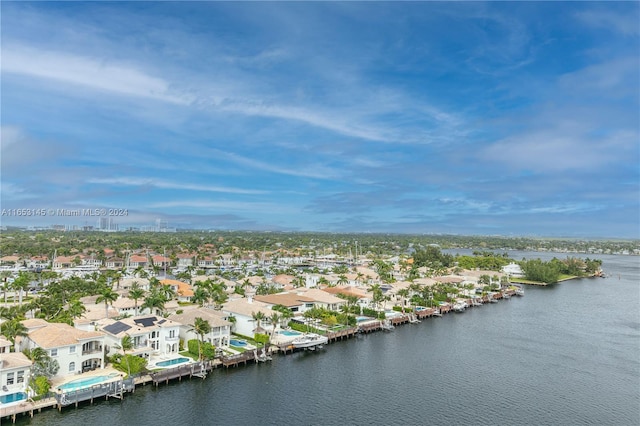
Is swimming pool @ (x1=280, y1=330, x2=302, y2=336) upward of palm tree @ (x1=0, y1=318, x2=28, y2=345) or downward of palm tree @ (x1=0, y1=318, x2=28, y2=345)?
downward

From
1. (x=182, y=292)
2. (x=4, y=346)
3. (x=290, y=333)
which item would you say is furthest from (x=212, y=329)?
(x=182, y=292)

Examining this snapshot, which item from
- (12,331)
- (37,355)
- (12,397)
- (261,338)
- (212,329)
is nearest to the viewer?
(12,397)

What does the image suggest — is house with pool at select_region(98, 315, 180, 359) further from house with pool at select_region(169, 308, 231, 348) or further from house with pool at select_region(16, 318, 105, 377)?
house with pool at select_region(16, 318, 105, 377)

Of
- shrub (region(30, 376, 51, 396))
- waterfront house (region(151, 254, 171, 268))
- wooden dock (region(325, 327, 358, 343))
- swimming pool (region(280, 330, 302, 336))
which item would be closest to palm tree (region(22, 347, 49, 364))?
shrub (region(30, 376, 51, 396))

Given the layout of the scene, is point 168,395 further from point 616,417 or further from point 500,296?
point 500,296

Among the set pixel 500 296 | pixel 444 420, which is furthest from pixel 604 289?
pixel 444 420

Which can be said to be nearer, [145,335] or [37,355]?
[37,355]

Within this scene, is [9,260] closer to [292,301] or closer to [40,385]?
[292,301]
